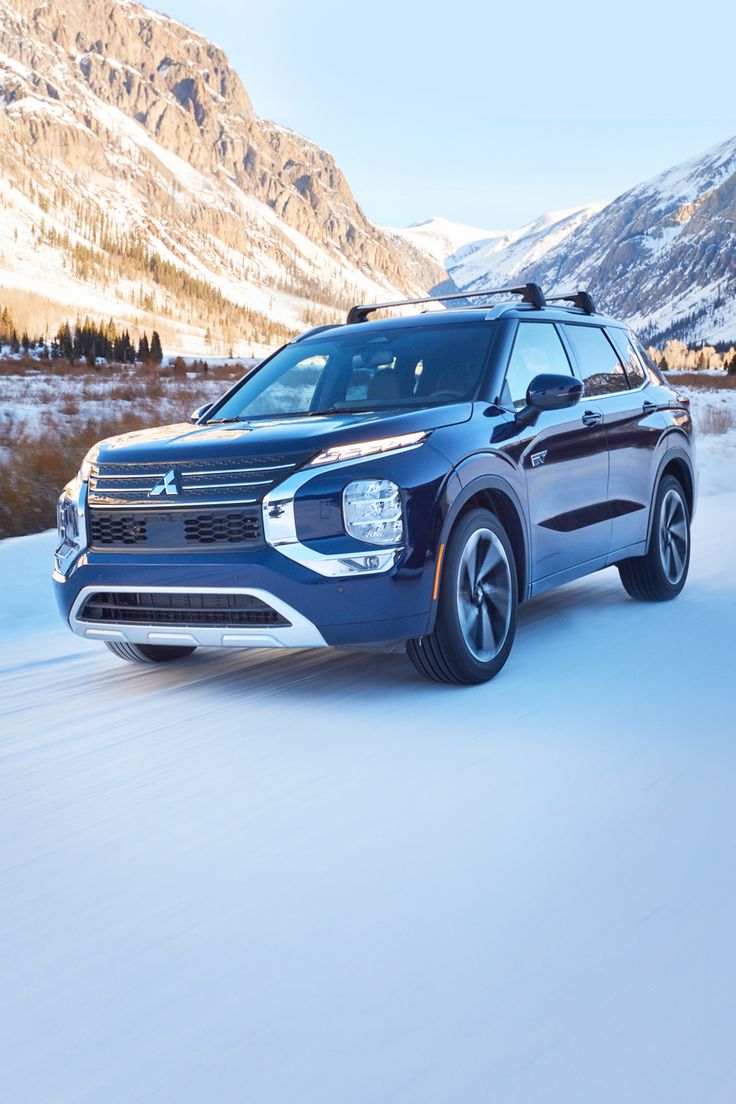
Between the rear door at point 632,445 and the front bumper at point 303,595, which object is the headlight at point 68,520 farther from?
the rear door at point 632,445

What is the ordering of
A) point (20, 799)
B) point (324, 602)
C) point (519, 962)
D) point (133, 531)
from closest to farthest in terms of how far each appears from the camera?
point (519, 962), point (20, 799), point (324, 602), point (133, 531)

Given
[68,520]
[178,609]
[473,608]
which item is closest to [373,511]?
[473,608]

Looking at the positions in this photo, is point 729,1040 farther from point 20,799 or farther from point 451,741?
point 20,799

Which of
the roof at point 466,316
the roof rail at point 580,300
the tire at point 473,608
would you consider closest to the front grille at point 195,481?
the tire at point 473,608

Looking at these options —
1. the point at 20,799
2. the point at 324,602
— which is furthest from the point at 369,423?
the point at 20,799

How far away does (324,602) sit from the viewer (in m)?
4.55

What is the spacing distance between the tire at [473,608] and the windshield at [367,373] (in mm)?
738

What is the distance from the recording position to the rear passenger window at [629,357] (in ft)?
22.8

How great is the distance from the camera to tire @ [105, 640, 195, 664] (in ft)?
18.7

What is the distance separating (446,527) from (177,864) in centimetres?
204

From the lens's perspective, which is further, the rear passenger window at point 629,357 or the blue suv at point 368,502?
the rear passenger window at point 629,357

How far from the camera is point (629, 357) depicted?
708cm

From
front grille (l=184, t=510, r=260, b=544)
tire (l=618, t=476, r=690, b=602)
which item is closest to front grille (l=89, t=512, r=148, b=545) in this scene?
front grille (l=184, t=510, r=260, b=544)

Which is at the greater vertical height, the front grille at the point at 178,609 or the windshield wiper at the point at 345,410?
the windshield wiper at the point at 345,410
